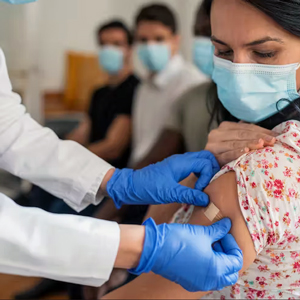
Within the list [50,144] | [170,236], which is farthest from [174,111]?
[170,236]

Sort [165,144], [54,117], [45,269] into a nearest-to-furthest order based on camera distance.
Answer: [45,269] < [165,144] < [54,117]

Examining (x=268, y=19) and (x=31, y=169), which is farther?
(x=31, y=169)

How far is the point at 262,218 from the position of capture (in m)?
0.84

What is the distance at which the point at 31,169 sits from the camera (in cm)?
110

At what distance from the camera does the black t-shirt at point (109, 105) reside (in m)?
2.48

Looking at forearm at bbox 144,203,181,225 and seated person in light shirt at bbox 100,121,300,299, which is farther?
forearm at bbox 144,203,181,225

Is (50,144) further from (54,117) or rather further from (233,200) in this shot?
(54,117)

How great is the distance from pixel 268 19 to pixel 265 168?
0.33 m

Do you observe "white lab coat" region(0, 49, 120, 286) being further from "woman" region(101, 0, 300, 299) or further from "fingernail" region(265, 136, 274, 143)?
"fingernail" region(265, 136, 274, 143)

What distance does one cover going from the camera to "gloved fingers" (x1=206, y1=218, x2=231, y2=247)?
840mm

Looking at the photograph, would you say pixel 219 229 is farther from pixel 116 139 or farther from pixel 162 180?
pixel 116 139

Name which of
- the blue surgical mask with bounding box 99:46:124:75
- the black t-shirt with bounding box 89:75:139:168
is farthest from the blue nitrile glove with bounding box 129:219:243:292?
the blue surgical mask with bounding box 99:46:124:75

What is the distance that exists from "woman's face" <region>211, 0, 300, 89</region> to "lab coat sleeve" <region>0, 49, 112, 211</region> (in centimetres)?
46

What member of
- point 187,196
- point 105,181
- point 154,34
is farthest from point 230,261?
point 154,34
